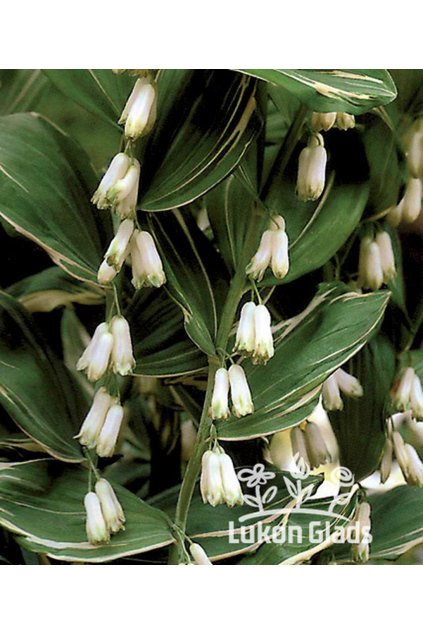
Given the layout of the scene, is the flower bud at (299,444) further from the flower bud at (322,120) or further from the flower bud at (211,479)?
the flower bud at (322,120)

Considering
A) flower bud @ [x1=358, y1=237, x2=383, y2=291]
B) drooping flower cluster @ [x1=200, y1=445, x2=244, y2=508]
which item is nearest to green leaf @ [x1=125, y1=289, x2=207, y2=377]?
drooping flower cluster @ [x1=200, y1=445, x2=244, y2=508]

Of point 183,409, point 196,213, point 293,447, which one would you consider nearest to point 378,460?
point 293,447

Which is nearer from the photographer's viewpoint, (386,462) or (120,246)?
(120,246)

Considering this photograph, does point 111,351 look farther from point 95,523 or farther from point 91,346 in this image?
point 95,523

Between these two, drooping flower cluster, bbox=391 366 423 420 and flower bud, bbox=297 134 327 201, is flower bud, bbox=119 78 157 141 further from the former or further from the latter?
drooping flower cluster, bbox=391 366 423 420

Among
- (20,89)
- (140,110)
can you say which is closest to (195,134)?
(140,110)

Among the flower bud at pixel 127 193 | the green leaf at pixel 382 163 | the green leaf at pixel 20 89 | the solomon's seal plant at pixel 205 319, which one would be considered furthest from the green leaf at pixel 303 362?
the green leaf at pixel 20 89
